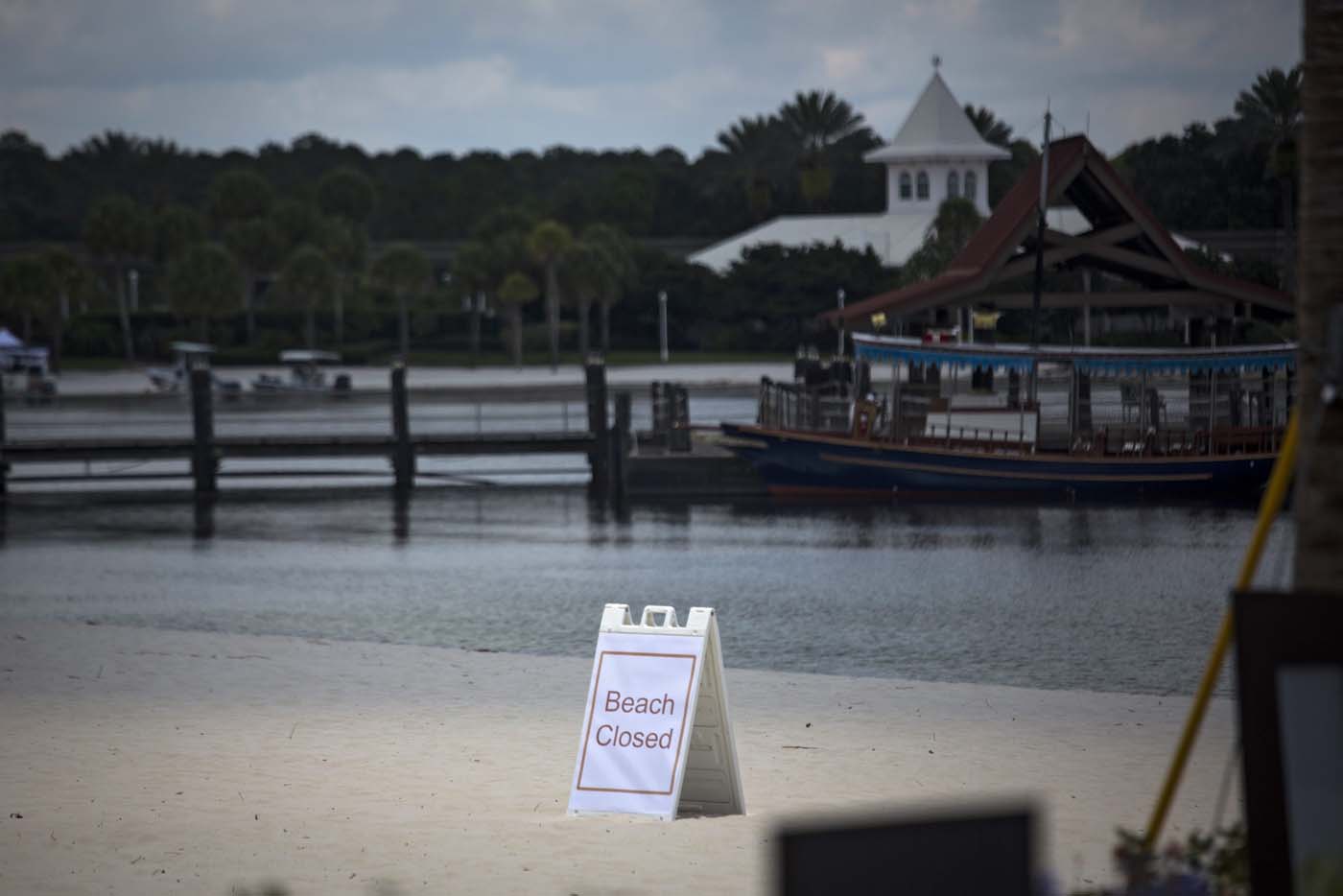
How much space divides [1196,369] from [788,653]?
62.5ft

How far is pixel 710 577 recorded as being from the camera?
23.8 meters

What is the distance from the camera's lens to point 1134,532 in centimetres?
2934

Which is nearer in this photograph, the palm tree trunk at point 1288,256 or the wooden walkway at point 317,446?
the wooden walkway at point 317,446

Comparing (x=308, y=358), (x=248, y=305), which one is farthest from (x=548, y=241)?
(x=248, y=305)

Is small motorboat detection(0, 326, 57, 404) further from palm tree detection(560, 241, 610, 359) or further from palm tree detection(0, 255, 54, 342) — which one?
palm tree detection(560, 241, 610, 359)

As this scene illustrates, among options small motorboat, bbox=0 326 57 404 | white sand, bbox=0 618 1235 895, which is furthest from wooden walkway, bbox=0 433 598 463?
small motorboat, bbox=0 326 57 404

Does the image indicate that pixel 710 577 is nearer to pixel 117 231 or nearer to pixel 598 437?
pixel 598 437

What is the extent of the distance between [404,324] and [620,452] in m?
64.1

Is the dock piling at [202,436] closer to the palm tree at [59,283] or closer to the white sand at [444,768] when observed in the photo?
the white sand at [444,768]

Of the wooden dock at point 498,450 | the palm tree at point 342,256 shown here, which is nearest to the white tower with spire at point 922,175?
the palm tree at point 342,256

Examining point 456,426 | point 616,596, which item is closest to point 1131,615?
point 616,596

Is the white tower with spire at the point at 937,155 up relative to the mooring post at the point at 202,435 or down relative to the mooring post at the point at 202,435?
up

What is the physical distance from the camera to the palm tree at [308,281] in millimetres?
98938

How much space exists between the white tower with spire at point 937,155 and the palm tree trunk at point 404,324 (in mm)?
27880
